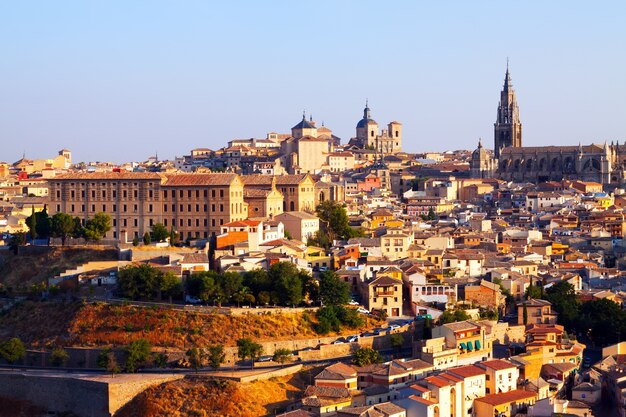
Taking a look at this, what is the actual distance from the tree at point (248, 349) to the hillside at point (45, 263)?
10.0 meters

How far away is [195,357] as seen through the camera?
3547cm

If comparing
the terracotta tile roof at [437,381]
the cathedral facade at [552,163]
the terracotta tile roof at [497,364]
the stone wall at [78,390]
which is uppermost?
the cathedral facade at [552,163]

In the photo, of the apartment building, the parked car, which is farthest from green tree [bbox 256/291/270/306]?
the apartment building

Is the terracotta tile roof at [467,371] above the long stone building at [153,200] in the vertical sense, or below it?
below

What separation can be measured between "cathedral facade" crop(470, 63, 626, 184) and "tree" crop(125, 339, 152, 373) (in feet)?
195

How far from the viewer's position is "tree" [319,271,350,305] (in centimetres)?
3919

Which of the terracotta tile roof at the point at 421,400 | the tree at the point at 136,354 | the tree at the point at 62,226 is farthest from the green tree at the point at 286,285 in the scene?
the tree at the point at 62,226

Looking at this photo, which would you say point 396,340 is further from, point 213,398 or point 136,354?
point 136,354

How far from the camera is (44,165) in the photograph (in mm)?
95375

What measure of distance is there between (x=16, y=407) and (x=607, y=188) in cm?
5953

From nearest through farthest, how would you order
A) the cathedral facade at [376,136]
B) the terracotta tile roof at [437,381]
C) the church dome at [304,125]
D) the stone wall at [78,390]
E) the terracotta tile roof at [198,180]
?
the terracotta tile roof at [437,381] → the stone wall at [78,390] → the terracotta tile roof at [198,180] → the church dome at [304,125] → the cathedral facade at [376,136]

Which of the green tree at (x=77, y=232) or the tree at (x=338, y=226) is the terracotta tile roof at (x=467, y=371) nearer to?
the tree at (x=338, y=226)

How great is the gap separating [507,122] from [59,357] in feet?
231

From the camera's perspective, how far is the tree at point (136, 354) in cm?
3594
